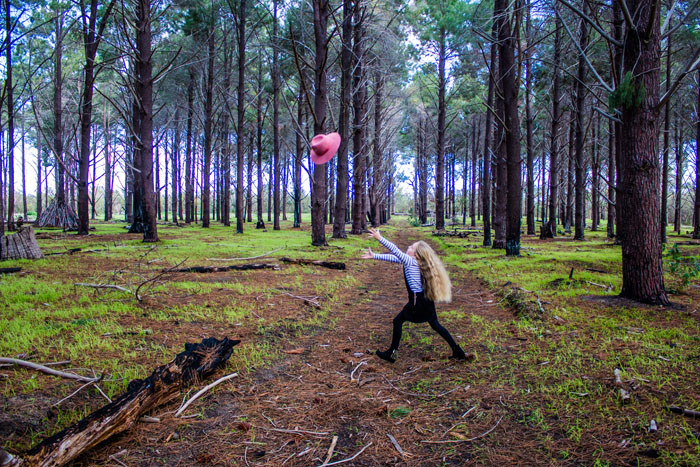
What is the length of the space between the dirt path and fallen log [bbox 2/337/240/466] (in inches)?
5.6

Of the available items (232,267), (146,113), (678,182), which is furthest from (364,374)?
(678,182)

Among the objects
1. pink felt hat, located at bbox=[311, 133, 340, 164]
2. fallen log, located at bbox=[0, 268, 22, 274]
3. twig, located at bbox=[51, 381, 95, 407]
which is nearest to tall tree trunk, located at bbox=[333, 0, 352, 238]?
pink felt hat, located at bbox=[311, 133, 340, 164]

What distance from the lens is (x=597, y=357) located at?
4043 millimetres

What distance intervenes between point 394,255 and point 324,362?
1.44 m

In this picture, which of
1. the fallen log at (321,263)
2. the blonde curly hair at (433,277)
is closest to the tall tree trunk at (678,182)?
the fallen log at (321,263)

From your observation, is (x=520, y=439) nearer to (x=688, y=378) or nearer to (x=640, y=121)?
(x=688, y=378)

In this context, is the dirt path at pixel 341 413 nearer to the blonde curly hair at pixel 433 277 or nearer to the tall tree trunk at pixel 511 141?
the blonde curly hair at pixel 433 277

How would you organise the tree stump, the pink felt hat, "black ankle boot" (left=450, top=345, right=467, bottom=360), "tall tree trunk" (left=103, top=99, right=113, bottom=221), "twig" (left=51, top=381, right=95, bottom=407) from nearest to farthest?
1. "twig" (left=51, top=381, right=95, bottom=407)
2. "black ankle boot" (left=450, top=345, right=467, bottom=360)
3. the pink felt hat
4. the tree stump
5. "tall tree trunk" (left=103, top=99, right=113, bottom=221)

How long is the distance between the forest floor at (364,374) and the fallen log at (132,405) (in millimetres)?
127

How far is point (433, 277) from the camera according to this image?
4309 mm

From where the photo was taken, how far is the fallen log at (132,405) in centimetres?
222

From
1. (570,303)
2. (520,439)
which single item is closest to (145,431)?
(520,439)

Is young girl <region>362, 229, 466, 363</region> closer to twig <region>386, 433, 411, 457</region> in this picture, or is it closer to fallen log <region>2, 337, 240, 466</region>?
twig <region>386, 433, 411, 457</region>

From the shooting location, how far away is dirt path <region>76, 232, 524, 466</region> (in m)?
2.63
